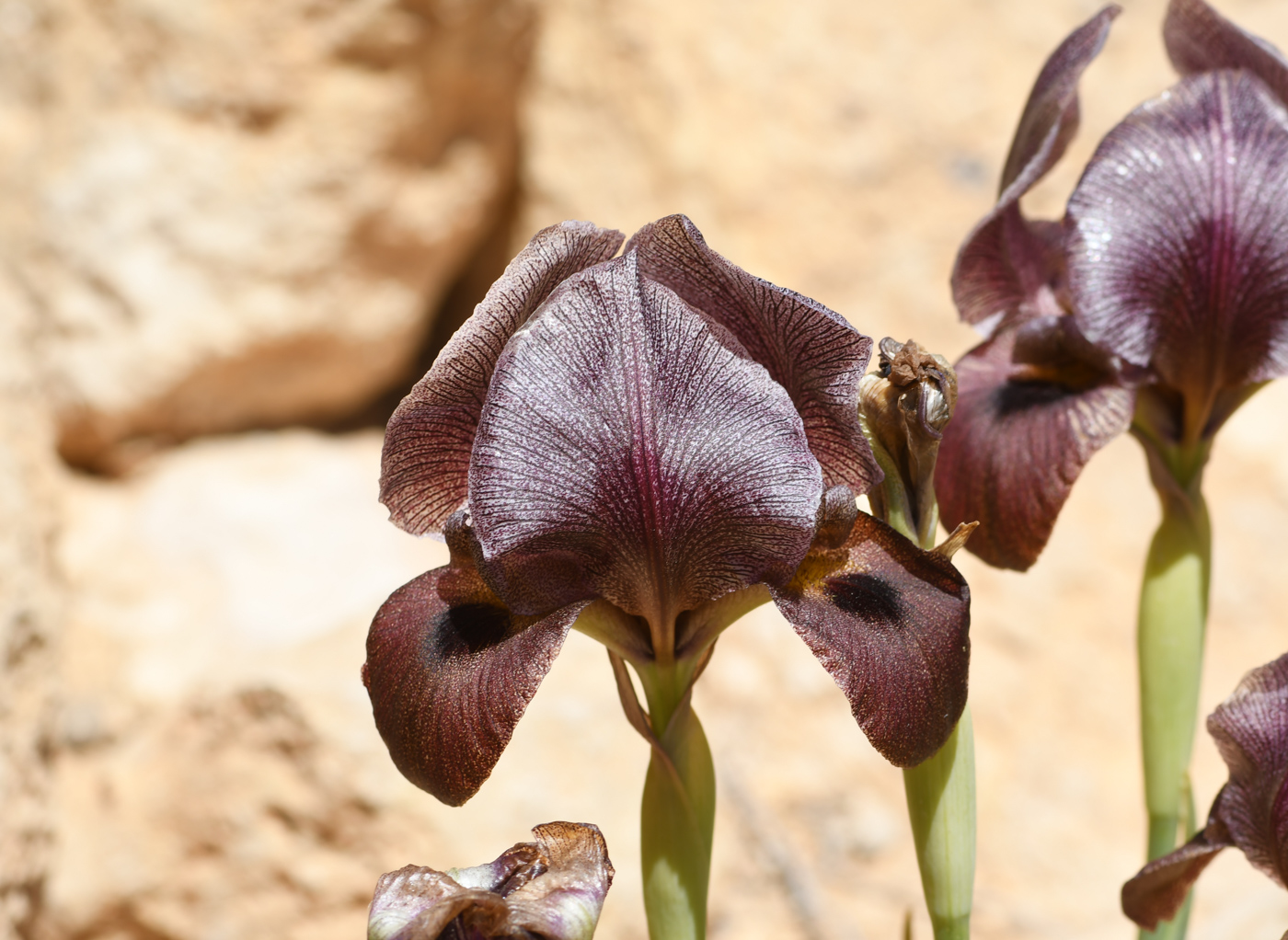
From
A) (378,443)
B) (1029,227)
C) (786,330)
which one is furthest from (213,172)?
(786,330)

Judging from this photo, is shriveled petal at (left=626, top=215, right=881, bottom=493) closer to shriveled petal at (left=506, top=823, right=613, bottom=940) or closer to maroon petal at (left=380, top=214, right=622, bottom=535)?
maroon petal at (left=380, top=214, right=622, bottom=535)

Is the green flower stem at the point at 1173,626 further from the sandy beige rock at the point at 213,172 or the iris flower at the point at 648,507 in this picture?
the sandy beige rock at the point at 213,172

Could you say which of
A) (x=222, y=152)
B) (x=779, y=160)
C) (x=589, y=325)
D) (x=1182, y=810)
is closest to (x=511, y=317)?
(x=589, y=325)

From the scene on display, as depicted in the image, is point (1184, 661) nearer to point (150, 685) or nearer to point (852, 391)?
point (852, 391)

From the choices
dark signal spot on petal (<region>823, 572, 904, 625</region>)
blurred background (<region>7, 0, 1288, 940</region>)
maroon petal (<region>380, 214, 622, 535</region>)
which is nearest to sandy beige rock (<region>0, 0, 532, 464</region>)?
blurred background (<region>7, 0, 1288, 940</region>)

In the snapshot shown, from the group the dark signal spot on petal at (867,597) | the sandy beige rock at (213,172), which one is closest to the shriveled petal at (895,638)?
the dark signal spot on petal at (867,597)
